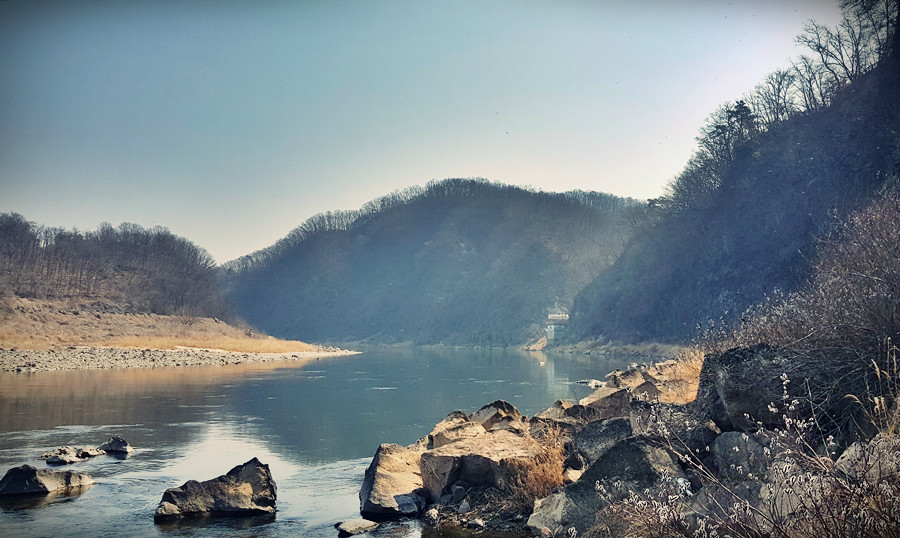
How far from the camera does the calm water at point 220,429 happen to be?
12.4 meters

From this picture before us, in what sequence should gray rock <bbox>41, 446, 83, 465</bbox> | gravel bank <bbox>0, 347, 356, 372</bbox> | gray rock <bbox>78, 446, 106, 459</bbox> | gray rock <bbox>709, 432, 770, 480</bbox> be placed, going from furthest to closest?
gravel bank <bbox>0, 347, 356, 372</bbox> → gray rock <bbox>78, 446, 106, 459</bbox> → gray rock <bbox>41, 446, 83, 465</bbox> → gray rock <bbox>709, 432, 770, 480</bbox>

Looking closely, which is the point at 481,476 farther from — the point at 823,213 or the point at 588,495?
the point at 823,213

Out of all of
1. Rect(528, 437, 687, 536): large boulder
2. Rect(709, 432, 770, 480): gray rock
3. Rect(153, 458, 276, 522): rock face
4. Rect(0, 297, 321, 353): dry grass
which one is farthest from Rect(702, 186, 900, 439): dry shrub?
Rect(0, 297, 321, 353): dry grass

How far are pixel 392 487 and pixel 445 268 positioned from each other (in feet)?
486

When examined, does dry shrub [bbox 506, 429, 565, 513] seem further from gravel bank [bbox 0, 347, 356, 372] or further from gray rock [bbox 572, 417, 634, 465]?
gravel bank [bbox 0, 347, 356, 372]

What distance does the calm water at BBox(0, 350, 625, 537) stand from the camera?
12.4 m

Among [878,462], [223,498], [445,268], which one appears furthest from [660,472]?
[445,268]

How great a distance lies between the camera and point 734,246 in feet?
220

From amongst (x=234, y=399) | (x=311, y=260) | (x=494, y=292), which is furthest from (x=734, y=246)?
(x=311, y=260)

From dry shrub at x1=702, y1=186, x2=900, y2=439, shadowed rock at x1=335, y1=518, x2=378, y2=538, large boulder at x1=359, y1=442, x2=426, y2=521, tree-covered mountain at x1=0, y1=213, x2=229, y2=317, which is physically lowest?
shadowed rock at x1=335, y1=518, x2=378, y2=538

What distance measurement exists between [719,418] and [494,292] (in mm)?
129401

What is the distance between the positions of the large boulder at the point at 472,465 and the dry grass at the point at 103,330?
48.3 meters

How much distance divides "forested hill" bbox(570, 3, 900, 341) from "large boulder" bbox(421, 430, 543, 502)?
37352 millimetres

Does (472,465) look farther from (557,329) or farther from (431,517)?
(557,329)
